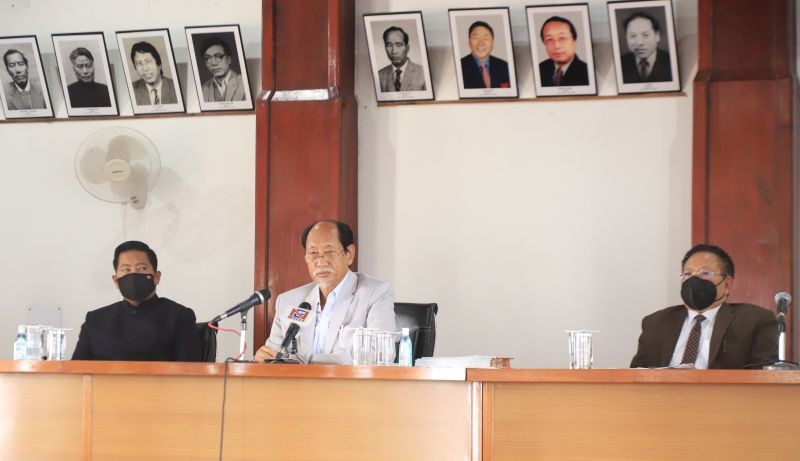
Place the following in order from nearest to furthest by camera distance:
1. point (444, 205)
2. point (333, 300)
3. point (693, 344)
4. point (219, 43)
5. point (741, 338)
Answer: point (741, 338)
point (693, 344)
point (333, 300)
point (444, 205)
point (219, 43)

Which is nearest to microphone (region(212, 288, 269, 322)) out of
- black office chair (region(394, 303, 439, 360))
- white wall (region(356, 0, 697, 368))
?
black office chair (region(394, 303, 439, 360))

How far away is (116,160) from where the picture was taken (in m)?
6.47

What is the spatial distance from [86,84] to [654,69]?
3566 mm

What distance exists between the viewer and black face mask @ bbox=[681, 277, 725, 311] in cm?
472

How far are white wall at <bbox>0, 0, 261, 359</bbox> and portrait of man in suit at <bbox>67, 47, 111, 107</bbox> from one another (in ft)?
0.39

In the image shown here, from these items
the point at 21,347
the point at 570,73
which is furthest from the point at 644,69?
the point at 21,347

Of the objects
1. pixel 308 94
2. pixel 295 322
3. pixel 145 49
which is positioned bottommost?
pixel 295 322

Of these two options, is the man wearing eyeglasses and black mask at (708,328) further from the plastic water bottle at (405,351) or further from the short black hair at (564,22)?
the short black hair at (564,22)

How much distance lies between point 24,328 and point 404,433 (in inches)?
69.6

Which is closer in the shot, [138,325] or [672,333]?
[672,333]

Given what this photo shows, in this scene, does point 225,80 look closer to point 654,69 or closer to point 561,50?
point 561,50

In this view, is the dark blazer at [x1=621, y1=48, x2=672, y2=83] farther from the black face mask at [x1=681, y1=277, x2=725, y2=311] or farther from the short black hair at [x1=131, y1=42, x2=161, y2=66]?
the short black hair at [x1=131, y1=42, x2=161, y2=66]

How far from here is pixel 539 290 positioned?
640cm

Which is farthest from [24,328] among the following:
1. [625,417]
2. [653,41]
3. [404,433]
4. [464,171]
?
[653,41]
